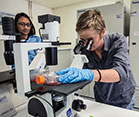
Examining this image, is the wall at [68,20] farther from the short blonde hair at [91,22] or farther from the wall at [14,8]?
the short blonde hair at [91,22]

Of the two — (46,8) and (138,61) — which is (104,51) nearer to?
(138,61)

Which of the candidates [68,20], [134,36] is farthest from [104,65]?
[68,20]

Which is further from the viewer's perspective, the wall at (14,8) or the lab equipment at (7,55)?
the wall at (14,8)

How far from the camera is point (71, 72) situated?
63 cm

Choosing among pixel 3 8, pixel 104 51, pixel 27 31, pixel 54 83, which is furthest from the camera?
pixel 3 8

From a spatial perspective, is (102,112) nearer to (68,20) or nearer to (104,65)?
(104,65)

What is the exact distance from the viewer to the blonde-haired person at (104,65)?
66 centimetres

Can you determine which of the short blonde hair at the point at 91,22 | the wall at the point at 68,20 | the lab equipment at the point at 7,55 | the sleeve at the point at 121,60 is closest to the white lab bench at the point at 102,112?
the lab equipment at the point at 7,55

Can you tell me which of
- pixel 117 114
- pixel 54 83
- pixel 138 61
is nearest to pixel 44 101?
pixel 54 83

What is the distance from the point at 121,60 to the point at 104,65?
247mm

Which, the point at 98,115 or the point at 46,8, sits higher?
the point at 46,8

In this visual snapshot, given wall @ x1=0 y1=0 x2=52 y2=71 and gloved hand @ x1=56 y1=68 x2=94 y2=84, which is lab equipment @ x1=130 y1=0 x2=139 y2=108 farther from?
wall @ x1=0 y1=0 x2=52 y2=71

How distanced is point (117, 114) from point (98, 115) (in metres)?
0.12

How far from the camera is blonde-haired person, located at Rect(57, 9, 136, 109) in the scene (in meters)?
0.66
